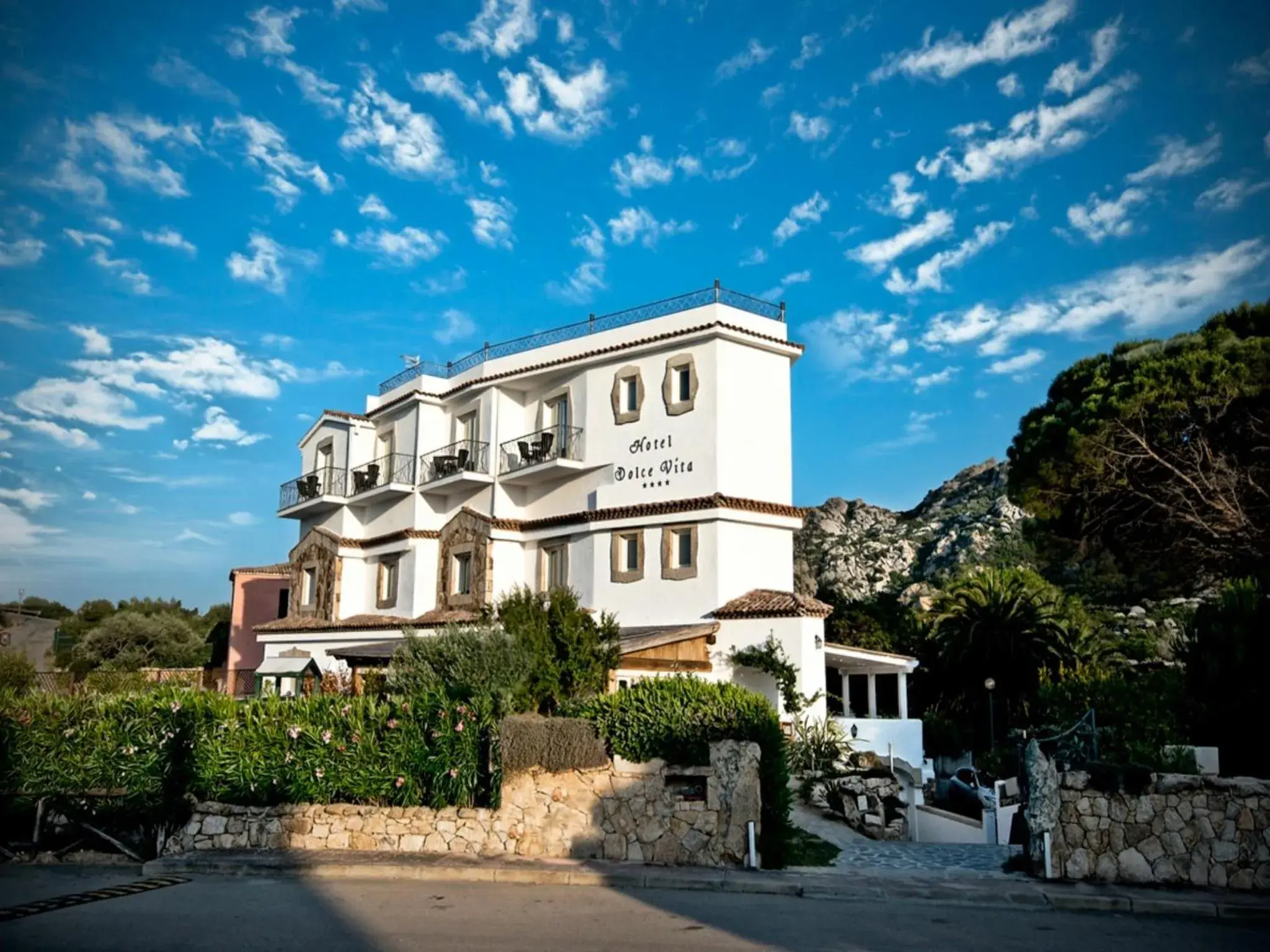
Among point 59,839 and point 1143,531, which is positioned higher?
point 1143,531

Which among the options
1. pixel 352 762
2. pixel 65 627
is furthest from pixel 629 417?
pixel 65 627

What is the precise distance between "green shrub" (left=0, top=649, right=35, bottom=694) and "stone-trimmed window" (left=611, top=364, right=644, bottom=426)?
16639mm

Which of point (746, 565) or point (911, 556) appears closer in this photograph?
point (746, 565)

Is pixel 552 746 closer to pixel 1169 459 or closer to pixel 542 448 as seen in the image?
pixel 542 448

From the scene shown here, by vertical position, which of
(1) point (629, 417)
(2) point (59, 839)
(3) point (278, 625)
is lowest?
(2) point (59, 839)

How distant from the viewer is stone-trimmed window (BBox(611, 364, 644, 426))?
29.3m

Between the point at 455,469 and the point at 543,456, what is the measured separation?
372 centimetres

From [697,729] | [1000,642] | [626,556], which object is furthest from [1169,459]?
[697,729]

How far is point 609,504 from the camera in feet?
96.3

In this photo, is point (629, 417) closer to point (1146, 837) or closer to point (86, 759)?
point (86, 759)

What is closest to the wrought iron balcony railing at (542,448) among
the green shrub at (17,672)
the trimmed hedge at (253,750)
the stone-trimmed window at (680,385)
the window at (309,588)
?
the stone-trimmed window at (680,385)

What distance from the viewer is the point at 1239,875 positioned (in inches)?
492

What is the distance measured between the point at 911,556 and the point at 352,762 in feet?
168

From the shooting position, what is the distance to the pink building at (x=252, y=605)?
44.8 metres
